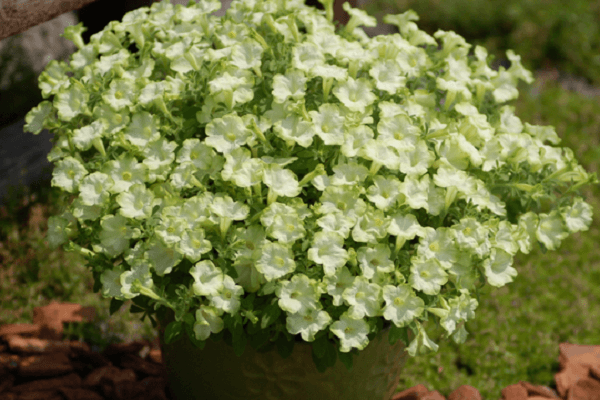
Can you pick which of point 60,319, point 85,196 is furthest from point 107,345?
point 85,196

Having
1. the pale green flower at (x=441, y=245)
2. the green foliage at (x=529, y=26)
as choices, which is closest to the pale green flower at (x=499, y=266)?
the pale green flower at (x=441, y=245)

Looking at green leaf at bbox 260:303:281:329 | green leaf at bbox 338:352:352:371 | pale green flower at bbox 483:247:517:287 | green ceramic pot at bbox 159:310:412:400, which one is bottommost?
green ceramic pot at bbox 159:310:412:400

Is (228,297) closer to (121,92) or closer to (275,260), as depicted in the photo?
(275,260)

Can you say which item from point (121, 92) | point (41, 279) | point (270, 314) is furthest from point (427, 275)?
point (41, 279)

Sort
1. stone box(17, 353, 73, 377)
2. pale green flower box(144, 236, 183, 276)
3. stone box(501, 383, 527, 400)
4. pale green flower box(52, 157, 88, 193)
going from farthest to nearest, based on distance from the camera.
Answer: stone box(501, 383, 527, 400) → stone box(17, 353, 73, 377) → pale green flower box(52, 157, 88, 193) → pale green flower box(144, 236, 183, 276)

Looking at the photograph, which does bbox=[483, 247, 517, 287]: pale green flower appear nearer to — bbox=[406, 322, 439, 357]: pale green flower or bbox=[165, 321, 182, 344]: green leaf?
bbox=[406, 322, 439, 357]: pale green flower

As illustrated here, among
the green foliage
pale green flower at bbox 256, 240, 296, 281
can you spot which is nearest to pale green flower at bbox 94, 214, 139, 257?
pale green flower at bbox 256, 240, 296, 281

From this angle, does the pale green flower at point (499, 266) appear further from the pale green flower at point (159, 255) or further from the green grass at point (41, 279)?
the green grass at point (41, 279)
